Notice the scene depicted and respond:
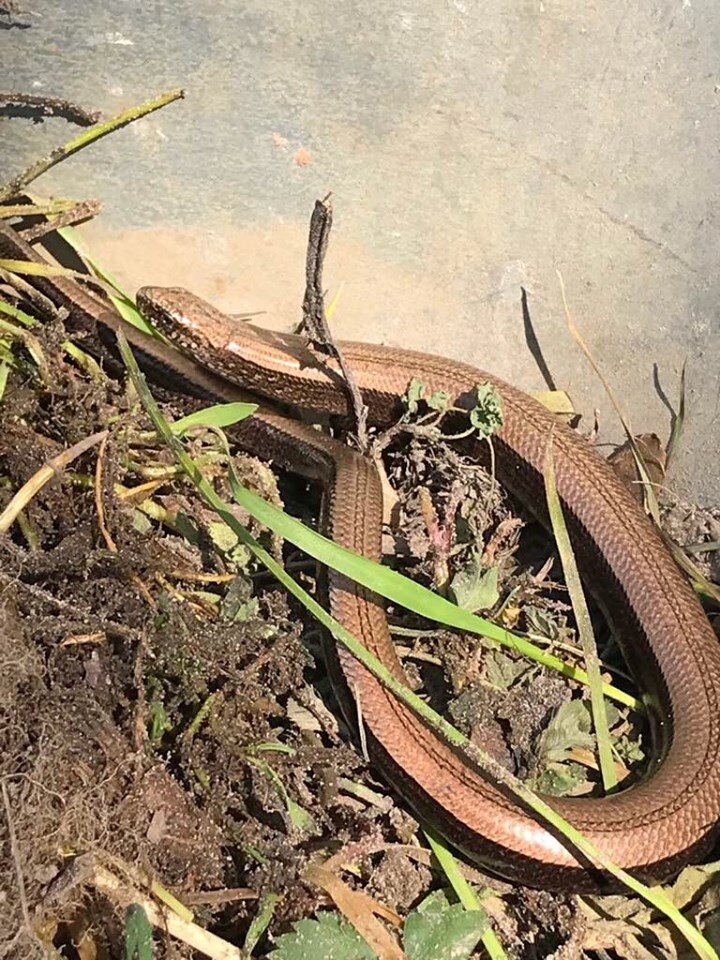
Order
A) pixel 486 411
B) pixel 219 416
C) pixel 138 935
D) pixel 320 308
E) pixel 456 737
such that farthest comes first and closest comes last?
pixel 486 411 < pixel 219 416 < pixel 320 308 < pixel 456 737 < pixel 138 935

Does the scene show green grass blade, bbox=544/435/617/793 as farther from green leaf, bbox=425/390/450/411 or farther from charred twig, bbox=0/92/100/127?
charred twig, bbox=0/92/100/127

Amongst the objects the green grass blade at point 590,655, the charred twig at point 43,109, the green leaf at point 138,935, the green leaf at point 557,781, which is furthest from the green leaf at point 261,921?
the charred twig at point 43,109

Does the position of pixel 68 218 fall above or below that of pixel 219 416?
above

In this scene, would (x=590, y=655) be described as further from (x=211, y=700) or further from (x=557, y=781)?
(x=211, y=700)

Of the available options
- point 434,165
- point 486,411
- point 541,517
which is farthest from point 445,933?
point 434,165

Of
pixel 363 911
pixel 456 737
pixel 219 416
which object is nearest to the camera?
pixel 456 737

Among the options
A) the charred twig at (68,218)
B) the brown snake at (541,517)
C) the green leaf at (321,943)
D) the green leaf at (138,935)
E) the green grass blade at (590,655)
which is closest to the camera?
the green leaf at (138,935)

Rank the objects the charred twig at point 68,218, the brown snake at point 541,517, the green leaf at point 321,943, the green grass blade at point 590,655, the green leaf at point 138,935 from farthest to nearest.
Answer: the charred twig at point 68,218 → the green grass blade at point 590,655 → the brown snake at point 541,517 → the green leaf at point 321,943 → the green leaf at point 138,935

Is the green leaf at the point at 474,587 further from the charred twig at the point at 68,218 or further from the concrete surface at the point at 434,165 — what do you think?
the charred twig at the point at 68,218
